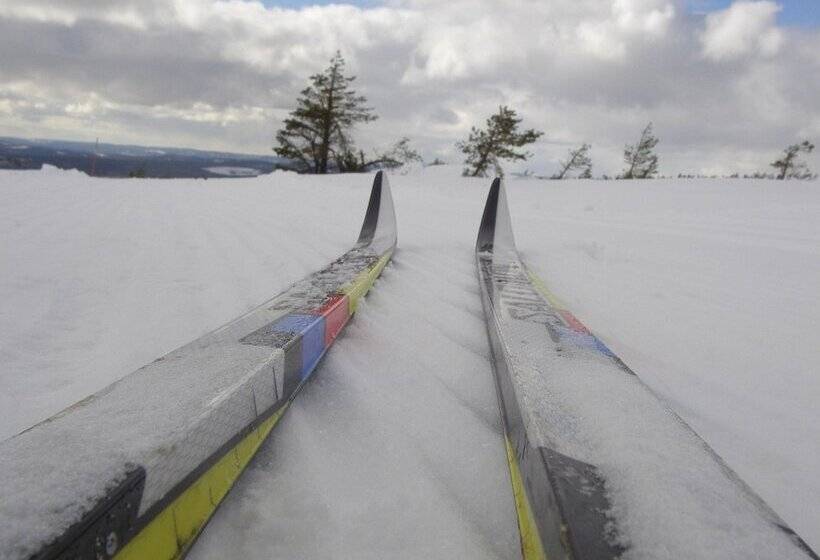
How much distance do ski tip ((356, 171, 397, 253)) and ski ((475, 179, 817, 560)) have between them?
6.34 feet

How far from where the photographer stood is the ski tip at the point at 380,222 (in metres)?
3.11

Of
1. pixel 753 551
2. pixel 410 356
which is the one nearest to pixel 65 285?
pixel 410 356

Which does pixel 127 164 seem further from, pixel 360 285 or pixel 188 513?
pixel 188 513

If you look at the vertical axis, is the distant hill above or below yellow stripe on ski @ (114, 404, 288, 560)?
above

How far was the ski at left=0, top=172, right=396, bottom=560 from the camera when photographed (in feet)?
1.75

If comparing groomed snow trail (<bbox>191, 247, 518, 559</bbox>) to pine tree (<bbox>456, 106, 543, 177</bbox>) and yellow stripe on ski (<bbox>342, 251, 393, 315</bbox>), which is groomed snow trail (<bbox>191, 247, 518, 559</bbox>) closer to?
yellow stripe on ski (<bbox>342, 251, 393, 315</bbox>)

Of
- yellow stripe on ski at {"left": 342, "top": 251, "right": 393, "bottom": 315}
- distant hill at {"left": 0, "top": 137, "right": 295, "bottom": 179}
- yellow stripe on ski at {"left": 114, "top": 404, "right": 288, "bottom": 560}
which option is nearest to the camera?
yellow stripe on ski at {"left": 114, "top": 404, "right": 288, "bottom": 560}

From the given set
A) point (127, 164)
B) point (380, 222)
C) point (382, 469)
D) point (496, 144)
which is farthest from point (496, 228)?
point (127, 164)

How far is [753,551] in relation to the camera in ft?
1.83

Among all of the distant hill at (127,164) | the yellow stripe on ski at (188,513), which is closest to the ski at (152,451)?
the yellow stripe on ski at (188,513)

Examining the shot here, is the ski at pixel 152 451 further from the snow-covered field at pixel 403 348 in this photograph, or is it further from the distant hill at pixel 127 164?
the distant hill at pixel 127 164

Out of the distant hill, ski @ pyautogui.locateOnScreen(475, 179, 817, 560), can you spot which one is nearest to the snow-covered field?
ski @ pyautogui.locateOnScreen(475, 179, 817, 560)

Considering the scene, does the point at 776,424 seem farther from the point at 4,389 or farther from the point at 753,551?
the point at 4,389

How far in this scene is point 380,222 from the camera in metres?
3.46
